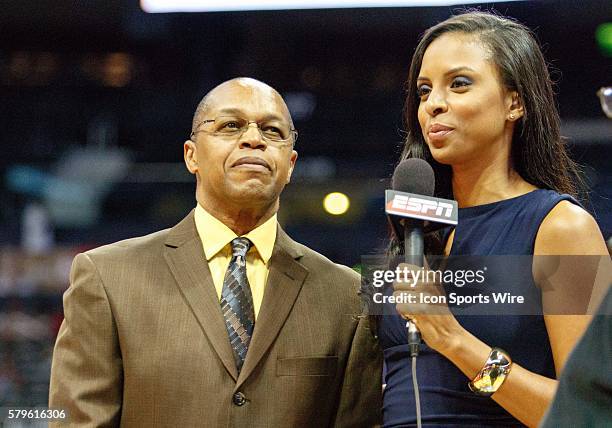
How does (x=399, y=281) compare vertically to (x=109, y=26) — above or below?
below

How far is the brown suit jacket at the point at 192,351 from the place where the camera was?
172 centimetres

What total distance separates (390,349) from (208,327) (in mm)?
350

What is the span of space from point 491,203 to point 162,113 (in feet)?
11.2

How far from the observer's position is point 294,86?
458 centimetres

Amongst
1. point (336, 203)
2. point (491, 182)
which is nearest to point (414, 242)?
point (491, 182)

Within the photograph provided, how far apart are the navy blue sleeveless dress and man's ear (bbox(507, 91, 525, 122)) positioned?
0.14 metres

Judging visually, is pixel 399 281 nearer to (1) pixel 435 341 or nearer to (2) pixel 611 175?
(1) pixel 435 341

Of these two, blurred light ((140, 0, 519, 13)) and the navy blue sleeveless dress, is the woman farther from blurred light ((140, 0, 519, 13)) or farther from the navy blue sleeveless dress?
blurred light ((140, 0, 519, 13))

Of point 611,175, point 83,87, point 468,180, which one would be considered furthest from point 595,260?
point 83,87

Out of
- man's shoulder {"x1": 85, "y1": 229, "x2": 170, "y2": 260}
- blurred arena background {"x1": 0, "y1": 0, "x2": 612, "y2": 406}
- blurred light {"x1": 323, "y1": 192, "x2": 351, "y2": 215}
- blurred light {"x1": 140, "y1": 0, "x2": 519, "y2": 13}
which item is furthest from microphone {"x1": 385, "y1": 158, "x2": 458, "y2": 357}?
blurred light {"x1": 323, "y1": 192, "x2": 351, "y2": 215}

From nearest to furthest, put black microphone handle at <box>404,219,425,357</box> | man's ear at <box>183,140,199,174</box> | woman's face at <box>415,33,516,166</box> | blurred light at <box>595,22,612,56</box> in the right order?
black microphone handle at <box>404,219,425,357</box>, woman's face at <box>415,33,516,166</box>, man's ear at <box>183,140,199,174</box>, blurred light at <box>595,22,612,56</box>

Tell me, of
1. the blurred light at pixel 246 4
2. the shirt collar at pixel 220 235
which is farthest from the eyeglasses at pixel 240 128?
the blurred light at pixel 246 4

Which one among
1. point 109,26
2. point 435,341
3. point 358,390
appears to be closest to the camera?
point 435,341

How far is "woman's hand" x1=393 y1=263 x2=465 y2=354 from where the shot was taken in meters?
1.34
